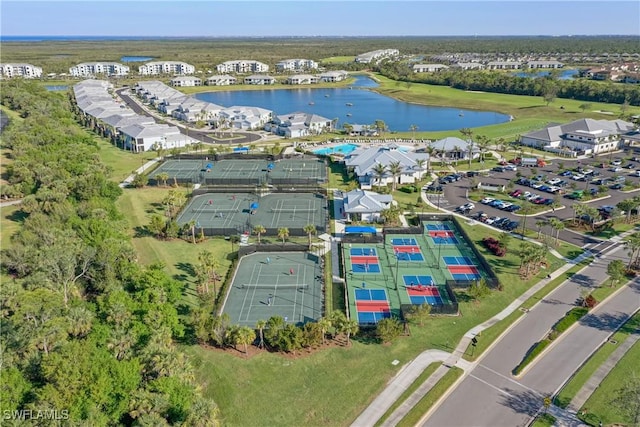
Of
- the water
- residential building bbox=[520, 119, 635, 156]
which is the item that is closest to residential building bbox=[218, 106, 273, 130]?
residential building bbox=[520, 119, 635, 156]

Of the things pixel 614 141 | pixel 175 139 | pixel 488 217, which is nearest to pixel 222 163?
pixel 175 139

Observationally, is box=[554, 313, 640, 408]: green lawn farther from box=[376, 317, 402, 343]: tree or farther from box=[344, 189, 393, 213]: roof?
box=[344, 189, 393, 213]: roof

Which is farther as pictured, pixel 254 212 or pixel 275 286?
pixel 254 212

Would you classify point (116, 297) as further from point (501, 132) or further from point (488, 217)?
point (501, 132)

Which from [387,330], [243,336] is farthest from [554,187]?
[243,336]

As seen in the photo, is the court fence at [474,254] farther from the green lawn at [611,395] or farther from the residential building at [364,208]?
the green lawn at [611,395]

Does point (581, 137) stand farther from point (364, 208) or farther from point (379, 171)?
point (364, 208)
